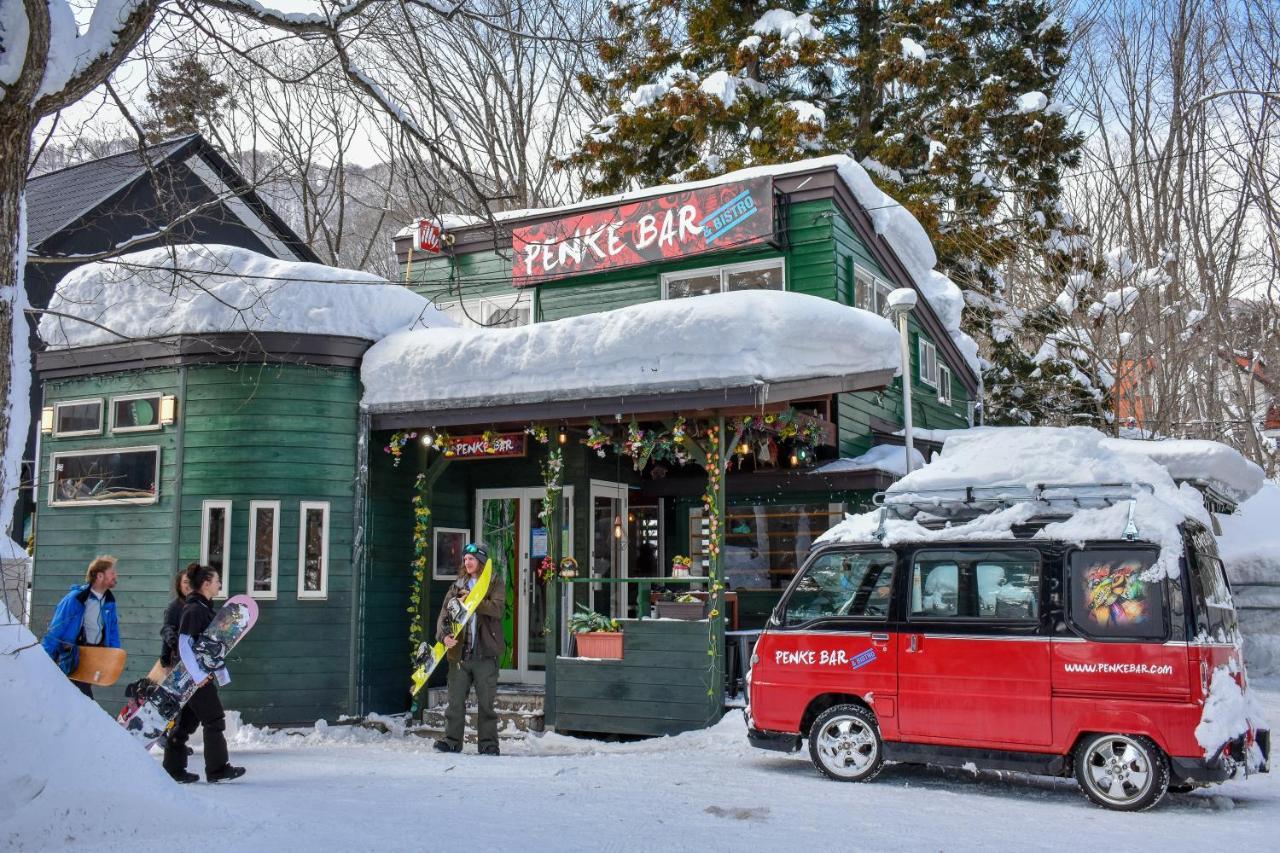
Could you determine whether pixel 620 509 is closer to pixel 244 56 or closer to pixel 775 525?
pixel 775 525

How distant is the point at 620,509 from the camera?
14031 millimetres

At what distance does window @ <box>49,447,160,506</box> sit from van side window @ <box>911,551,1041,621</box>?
318 inches

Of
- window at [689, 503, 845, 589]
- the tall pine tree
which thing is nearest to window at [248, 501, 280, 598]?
window at [689, 503, 845, 589]

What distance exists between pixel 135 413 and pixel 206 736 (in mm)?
5396

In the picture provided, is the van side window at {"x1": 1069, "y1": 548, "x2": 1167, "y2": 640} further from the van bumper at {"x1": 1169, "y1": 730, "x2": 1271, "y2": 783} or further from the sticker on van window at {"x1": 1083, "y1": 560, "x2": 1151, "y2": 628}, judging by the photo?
the van bumper at {"x1": 1169, "y1": 730, "x2": 1271, "y2": 783}

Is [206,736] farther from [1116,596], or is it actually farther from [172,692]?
[1116,596]

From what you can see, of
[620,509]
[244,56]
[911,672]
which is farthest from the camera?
[620,509]

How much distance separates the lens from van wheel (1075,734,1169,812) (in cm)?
720

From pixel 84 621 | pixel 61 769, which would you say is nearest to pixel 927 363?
pixel 84 621

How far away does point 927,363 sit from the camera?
17.9m

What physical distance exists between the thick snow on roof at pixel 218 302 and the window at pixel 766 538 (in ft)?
15.3

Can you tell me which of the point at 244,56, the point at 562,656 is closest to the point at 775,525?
the point at 562,656

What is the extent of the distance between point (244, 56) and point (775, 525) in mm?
9067

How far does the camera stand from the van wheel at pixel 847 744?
8.23 meters
